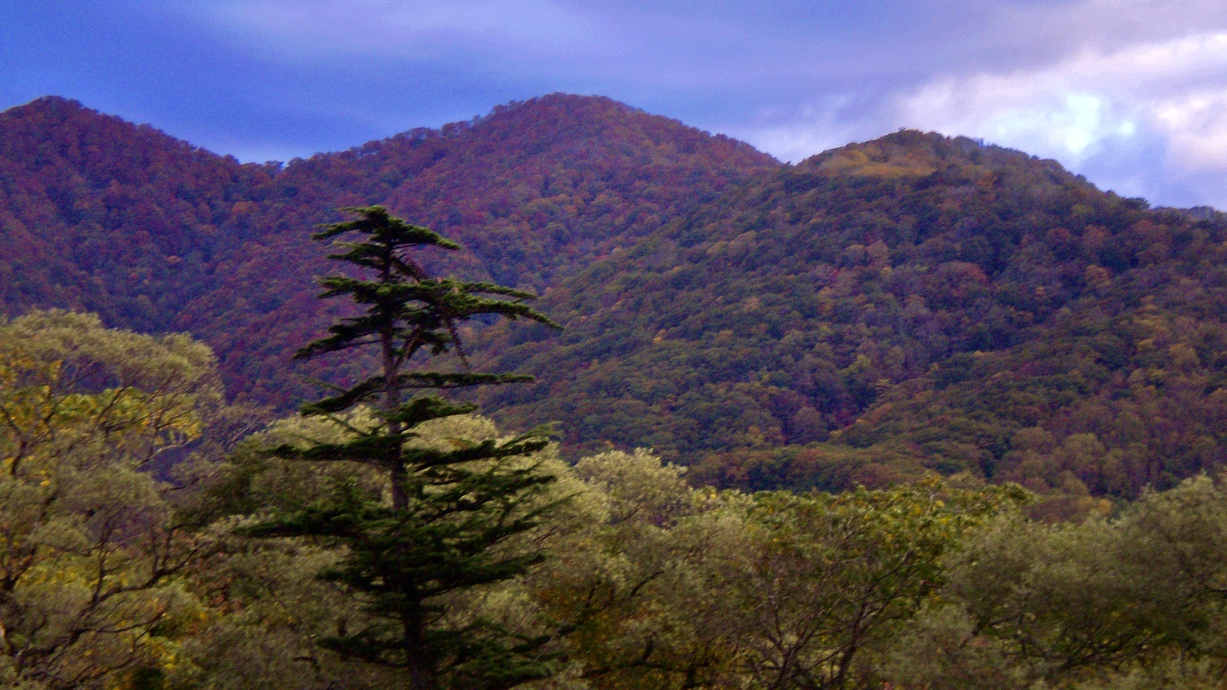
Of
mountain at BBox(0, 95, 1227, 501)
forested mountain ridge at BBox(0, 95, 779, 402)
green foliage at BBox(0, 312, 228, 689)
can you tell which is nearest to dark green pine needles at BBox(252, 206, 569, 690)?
green foliage at BBox(0, 312, 228, 689)

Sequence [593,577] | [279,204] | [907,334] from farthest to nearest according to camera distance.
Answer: [279,204], [907,334], [593,577]

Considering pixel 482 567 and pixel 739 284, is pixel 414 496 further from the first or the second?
pixel 739 284

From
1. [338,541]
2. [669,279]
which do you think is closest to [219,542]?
[338,541]

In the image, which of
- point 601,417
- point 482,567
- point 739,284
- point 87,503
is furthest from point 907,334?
point 87,503

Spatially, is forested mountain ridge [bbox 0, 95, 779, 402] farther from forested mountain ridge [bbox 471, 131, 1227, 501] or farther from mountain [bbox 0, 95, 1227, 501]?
forested mountain ridge [bbox 471, 131, 1227, 501]

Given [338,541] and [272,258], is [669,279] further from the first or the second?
[338,541]

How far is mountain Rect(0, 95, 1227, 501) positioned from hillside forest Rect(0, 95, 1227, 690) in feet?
1.69

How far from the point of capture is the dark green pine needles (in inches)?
541

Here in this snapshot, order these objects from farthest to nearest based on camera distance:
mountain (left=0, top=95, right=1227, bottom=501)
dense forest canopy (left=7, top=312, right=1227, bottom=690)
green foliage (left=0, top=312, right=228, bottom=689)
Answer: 1. mountain (left=0, top=95, right=1227, bottom=501)
2. green foliage (left=0, top=312, right=228, bottom=689)
3. dense forest canopy (left=7, top=312, right=1227, bottom=690)

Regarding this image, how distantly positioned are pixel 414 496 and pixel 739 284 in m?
91.5

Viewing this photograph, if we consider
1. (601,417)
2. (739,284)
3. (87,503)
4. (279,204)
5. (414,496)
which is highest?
(279,204)

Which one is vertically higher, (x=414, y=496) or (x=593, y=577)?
(x=414, y=496)

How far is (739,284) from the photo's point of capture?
341 ft

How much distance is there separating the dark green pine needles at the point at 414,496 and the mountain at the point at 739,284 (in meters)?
43.4
